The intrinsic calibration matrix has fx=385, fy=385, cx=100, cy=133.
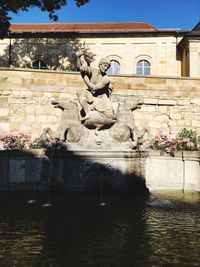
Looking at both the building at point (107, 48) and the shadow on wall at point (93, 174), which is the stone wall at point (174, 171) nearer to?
the shadow on wall at point (93, 174)

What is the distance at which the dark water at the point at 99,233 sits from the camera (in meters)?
4.34

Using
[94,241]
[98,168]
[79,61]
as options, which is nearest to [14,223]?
[94,241]

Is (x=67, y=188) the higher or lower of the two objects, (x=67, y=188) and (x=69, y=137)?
the lower

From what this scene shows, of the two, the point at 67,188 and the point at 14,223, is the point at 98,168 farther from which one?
the point at 14,223

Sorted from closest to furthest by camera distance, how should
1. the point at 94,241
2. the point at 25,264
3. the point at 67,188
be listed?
1. the point at 25,264
2. the point at 94,241
3. the point at 67,188

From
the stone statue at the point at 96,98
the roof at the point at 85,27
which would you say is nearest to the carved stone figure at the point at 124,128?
the stone statue at the point at 96,98

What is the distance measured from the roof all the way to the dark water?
84.7ft

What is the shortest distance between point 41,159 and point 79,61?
259 centimetres

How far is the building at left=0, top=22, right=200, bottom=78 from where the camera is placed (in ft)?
104

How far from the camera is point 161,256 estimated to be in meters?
4.44

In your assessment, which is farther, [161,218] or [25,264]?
[161,218]

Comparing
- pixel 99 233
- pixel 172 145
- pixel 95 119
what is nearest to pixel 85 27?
pixel 172 145

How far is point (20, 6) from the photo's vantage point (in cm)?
1883

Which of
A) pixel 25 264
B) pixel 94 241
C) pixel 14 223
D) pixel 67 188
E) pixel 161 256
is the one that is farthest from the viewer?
pixel 67 188
